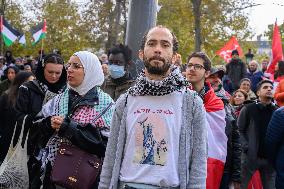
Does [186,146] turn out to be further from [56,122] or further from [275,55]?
[275,55]

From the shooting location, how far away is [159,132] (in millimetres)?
3289

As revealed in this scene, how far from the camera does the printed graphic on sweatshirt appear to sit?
3262 mm

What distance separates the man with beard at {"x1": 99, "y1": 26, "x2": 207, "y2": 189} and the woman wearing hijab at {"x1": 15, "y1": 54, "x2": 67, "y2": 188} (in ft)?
4.66

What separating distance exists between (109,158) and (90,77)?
126 centimetres

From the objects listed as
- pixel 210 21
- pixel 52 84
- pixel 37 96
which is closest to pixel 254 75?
pixel 52 84

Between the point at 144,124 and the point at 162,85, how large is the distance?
273 mm

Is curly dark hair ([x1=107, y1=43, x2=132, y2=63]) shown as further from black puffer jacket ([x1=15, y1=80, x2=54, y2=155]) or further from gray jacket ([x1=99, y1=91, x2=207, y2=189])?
gray jacket ([x1=99, y1=91, x2=207, y2=189])

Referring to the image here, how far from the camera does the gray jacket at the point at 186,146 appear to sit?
10.6ft

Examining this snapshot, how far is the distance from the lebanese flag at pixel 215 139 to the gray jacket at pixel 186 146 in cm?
174

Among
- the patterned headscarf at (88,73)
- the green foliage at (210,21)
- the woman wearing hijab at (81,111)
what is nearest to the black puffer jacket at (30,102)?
the woman wearing hijab at (81,111)

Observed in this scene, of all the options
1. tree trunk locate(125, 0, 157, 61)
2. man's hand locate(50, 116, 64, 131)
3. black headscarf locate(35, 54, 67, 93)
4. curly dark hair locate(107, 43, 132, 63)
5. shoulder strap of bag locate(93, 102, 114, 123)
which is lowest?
man's hand locate(50, 116, 64, 131)

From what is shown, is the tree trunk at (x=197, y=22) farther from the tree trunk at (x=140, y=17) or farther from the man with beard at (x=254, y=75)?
the tree trunk at (x=140, y=17)

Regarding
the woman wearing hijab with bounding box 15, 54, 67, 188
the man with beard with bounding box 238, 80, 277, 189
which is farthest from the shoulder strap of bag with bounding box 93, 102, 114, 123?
the man with beard with bounding box 238, 80, 277, 189

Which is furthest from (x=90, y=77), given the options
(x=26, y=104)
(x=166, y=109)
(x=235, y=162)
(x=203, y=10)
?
(x=203, y=10)
